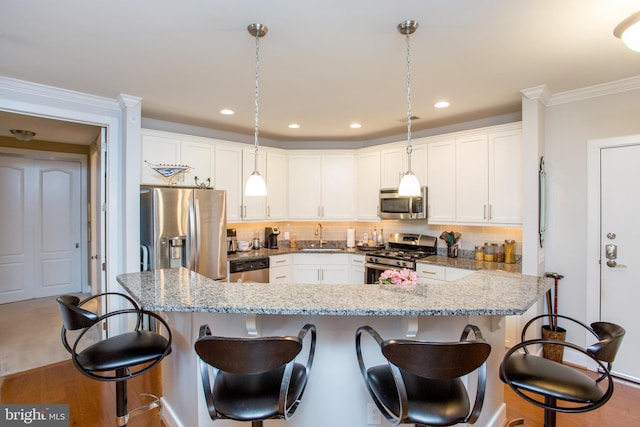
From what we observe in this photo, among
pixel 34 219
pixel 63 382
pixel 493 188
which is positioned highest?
pixel 493 188

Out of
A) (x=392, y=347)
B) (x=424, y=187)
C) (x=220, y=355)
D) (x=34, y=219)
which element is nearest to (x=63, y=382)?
(x=220, y=355)

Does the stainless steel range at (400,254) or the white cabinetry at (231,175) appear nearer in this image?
the stainless steel range at (400,254)

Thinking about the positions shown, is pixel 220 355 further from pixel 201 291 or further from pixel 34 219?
pixel 34 219

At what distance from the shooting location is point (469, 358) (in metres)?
1.21

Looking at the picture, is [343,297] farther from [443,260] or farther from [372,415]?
[443,260]

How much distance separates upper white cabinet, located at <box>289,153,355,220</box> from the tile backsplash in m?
0.38

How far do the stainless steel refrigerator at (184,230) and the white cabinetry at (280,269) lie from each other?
770mm

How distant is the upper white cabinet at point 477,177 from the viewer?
3438 millimetres

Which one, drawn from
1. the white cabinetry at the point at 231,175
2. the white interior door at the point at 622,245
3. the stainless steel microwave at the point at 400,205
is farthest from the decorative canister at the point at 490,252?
the white cabinetry at the point at 231,175

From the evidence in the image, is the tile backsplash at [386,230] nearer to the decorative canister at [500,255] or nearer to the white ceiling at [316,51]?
the decorative canister at [500,255]

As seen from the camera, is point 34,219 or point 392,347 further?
point 34,219

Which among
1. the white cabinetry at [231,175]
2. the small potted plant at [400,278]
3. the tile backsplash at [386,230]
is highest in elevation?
the white cabinetry at [231,175]

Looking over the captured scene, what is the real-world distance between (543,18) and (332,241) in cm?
391

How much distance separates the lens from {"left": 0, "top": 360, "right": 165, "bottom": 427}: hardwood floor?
232 centimetres
